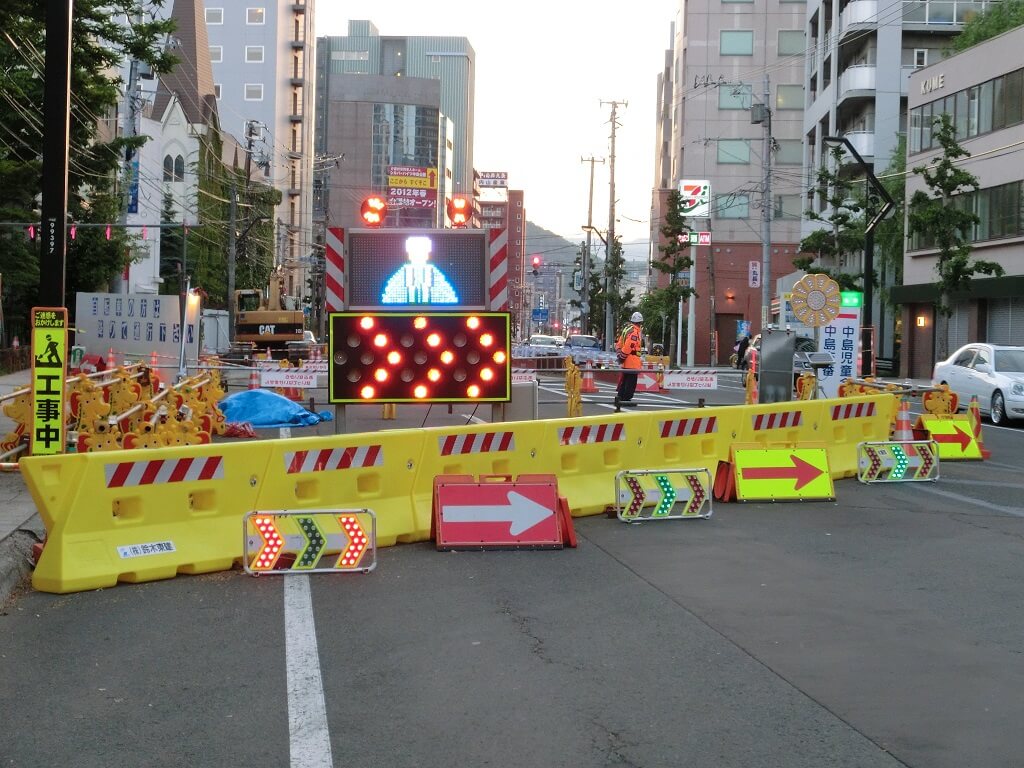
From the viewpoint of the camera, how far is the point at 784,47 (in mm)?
83812

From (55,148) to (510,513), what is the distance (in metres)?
6.45

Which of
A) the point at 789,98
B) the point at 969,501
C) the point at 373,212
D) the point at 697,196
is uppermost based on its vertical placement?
the point at 789,98

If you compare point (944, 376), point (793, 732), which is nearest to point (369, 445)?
point (793, 732)

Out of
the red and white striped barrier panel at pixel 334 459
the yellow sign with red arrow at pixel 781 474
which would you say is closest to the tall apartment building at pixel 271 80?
the yellow sign with red arrow at pixel 781 474

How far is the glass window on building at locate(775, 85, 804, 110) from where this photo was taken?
85062mm

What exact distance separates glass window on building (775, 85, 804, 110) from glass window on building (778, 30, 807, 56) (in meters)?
2.43

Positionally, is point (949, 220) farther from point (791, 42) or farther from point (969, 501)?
point (791, 42)

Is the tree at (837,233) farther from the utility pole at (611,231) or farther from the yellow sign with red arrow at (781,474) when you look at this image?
the yellow sign with red arrow at (781,474)

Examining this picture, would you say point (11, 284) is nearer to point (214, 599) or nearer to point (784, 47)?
point (214, 599)

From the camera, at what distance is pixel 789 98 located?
279 ft

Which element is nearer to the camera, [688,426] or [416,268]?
[688,426]

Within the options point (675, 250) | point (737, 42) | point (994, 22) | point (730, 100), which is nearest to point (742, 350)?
point (994, 22)

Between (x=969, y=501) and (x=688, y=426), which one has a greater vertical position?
(x=688, y=426)

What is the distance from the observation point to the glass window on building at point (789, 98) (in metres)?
85.1
